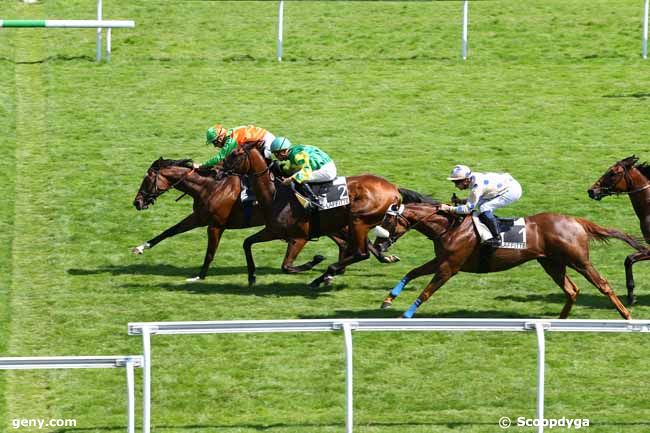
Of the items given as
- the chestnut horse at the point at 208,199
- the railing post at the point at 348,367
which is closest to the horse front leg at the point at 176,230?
the chestnut horse at the point at 208,199

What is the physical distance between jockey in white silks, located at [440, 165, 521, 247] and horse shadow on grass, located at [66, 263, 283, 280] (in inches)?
138

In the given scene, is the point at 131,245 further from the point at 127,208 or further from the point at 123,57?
the point at 123,57

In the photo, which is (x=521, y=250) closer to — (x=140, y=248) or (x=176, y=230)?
(x=176, y=230)

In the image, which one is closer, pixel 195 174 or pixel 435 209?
pixel 435 209

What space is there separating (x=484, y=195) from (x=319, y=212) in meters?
2.23

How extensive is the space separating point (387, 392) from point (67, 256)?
664cm

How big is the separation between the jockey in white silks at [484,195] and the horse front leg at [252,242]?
8.08 ft

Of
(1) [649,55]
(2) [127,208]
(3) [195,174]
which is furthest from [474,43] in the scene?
(3) [195,174]

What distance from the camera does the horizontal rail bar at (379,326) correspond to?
450 inches

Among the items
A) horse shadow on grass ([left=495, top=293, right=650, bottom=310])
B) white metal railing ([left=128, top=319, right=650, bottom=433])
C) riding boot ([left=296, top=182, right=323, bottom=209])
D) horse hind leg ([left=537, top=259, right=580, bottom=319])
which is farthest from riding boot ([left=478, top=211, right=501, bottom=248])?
white metal railing ([left=128, top=319, right=650, bottom=433])

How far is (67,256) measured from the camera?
19.1 meters

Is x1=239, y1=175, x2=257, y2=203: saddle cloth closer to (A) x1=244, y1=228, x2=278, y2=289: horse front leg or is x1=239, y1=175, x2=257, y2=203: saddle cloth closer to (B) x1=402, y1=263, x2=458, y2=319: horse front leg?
(A) x1=244, y1=228, x2=278, y2=289: horse front leg

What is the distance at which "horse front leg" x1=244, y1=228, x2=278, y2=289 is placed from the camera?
17422 millimetres

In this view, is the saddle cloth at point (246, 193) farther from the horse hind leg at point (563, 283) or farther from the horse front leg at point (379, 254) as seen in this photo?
the horse hind leg at point (563, 283)
